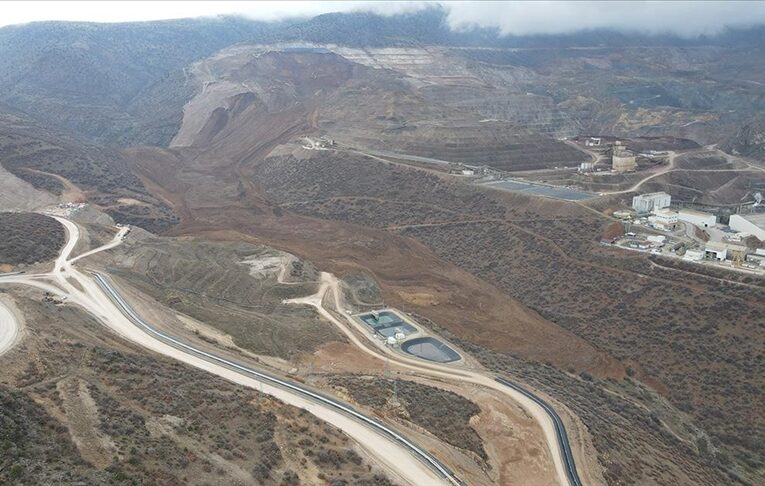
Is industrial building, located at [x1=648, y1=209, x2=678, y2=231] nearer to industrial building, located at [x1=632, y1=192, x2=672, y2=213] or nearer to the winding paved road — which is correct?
industrial building, located at [x1=632, y1=192, x2=672, y2=213]

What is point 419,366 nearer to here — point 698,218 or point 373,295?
point 373,295

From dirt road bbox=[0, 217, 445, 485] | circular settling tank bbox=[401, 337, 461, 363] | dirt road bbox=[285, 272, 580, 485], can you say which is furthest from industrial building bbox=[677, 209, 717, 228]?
dirt road bbox=[0, 217, 445, 485]

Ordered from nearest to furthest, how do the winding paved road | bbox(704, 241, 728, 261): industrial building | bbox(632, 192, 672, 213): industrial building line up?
the winding paved road
bbox(704, 241, 728, 261): industrial building
bbox(632, 192, 672, 213): industrial building

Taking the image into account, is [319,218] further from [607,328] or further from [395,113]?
[607,328]

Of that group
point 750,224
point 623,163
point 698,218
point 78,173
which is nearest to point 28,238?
point 78,173

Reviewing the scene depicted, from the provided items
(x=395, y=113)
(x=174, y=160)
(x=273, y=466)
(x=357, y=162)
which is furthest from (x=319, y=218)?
(x=273, y=466)

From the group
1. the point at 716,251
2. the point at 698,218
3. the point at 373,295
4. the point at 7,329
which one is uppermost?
the point at 7,329
